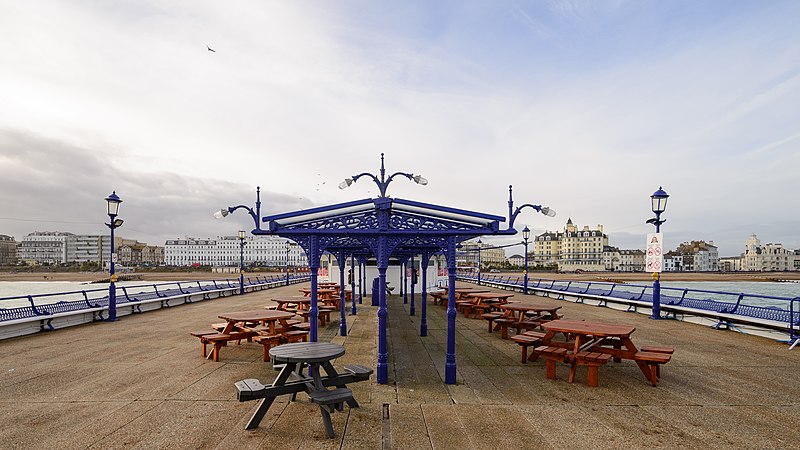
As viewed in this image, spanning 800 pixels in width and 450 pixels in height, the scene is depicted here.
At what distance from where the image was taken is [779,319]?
36.2ft

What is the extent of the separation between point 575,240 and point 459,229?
560ft

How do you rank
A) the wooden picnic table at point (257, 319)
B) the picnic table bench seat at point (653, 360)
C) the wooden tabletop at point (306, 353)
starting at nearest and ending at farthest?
the wooden tabletop at point (306, 353), the picnic table bench seat at point (653, 360), the wooden picnic table at point (257, 319)

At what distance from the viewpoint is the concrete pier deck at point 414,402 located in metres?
4.97

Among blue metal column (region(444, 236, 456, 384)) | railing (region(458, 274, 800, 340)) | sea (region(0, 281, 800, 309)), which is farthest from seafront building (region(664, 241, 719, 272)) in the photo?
blue metal column (region(444, 236, 456, 384))

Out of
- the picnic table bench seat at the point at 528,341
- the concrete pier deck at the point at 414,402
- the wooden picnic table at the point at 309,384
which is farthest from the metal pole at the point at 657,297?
the wooden picnic table at the point at 309,384

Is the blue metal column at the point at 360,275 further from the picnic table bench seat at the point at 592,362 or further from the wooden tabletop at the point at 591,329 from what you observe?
the picnic table bench seat at the point at 592,362

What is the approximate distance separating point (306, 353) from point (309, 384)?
0.43 m

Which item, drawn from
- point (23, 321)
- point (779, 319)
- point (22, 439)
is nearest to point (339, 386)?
point (22, 439)

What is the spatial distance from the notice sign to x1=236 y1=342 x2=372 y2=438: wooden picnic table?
41.1 feet

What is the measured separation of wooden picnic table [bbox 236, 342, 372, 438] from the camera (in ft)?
16.5

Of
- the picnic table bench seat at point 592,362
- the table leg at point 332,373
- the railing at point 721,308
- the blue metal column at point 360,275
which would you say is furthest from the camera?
the blue metal column at point 360,275

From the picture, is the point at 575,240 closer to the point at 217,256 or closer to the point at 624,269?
the point at 624,269

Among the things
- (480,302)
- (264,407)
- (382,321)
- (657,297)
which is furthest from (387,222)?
(657,297)

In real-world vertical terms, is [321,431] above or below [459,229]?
below
